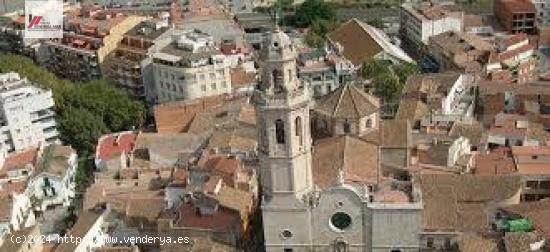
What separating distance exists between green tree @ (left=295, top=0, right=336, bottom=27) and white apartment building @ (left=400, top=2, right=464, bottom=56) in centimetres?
951

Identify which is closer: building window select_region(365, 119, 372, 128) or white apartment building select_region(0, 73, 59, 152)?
building window select_region(365, 119, 372, 128)

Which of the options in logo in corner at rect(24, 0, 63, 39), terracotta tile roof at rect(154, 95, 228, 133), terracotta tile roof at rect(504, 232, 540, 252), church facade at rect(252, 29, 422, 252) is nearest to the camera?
church facade at rect(252, 29, 422, 252)

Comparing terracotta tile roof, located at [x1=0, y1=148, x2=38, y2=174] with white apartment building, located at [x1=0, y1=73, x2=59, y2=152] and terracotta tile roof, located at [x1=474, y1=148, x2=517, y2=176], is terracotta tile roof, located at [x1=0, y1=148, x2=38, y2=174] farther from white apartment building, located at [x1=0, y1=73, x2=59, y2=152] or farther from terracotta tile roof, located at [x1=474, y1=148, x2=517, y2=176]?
terracotta tile roof, located at [x1=474, y1=148, x2=517, y2=176]

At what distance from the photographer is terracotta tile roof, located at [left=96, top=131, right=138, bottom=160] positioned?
163ft

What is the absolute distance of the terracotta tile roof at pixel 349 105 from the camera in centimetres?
4144

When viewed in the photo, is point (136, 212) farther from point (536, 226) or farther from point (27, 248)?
point (536, 226)

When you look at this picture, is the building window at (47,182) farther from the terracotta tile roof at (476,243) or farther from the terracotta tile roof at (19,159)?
the terracotta tile roof at (476,243)

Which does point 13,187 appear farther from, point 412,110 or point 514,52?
point 514,52

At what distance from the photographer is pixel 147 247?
39.1 metres

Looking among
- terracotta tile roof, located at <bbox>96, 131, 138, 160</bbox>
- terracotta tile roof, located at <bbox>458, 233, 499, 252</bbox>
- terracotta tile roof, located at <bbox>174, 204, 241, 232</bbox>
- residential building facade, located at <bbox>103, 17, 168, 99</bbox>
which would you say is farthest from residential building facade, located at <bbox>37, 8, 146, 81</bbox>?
terracotta tile roof, located at <bbox>458, 233, 499, 252</bbox>

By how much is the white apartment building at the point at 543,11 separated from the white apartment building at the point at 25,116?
4643 cm

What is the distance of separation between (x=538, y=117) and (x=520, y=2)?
2578 cm

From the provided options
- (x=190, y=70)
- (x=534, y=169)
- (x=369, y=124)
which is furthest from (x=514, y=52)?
(x=190, y=70)

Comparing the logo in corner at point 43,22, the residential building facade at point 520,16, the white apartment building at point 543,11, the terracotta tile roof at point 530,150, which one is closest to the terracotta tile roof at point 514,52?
the residential building facade at point 520,16
